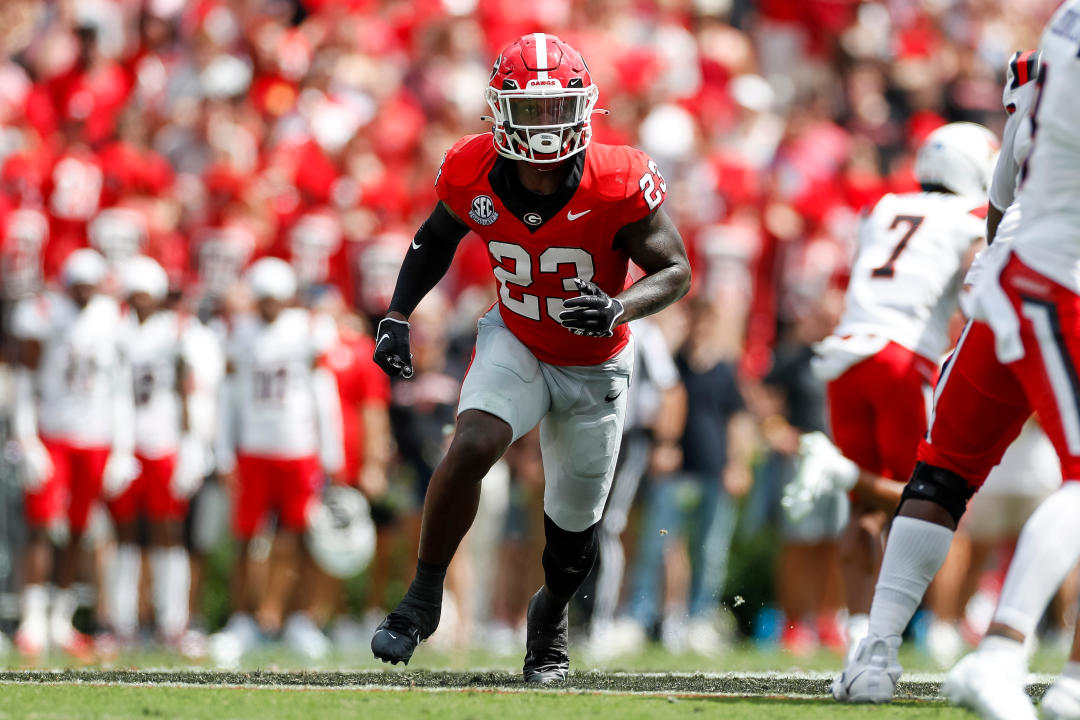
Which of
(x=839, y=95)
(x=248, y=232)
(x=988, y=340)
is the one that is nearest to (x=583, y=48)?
(x=839, y=95)

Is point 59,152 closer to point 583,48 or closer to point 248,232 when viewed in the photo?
point 248,232

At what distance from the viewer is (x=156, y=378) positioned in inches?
382

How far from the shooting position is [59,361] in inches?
375

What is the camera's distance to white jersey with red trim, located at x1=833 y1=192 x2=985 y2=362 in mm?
6547

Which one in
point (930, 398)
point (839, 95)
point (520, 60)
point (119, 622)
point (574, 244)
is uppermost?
point (839, 95)

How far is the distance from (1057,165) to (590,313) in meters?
1.48

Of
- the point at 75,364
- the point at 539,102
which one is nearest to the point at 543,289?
the point at 539,102

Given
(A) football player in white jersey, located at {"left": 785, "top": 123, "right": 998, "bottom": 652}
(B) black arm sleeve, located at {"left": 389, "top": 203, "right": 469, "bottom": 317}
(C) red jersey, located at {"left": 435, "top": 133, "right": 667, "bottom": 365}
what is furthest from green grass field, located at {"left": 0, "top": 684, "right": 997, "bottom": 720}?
(A) football player in white jersey, located at {"left": 785, "top": 123, "right": 998, "bottom": 652}

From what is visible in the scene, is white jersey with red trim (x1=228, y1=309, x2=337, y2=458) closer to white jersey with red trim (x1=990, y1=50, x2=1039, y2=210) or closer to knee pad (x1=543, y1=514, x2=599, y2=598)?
knee pad (x1=543, y1=514, x2=599, y2=598)

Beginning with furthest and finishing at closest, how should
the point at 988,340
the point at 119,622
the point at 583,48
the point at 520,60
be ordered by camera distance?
1. the point at 583,48
2. the point at 119,622
3. the point at 520,60
4. the point at 988,340

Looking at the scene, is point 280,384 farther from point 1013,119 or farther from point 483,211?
point 1013,119

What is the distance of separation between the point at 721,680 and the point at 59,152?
279 inches

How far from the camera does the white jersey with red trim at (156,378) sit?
31.5 feet

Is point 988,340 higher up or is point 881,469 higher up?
point 988,340
